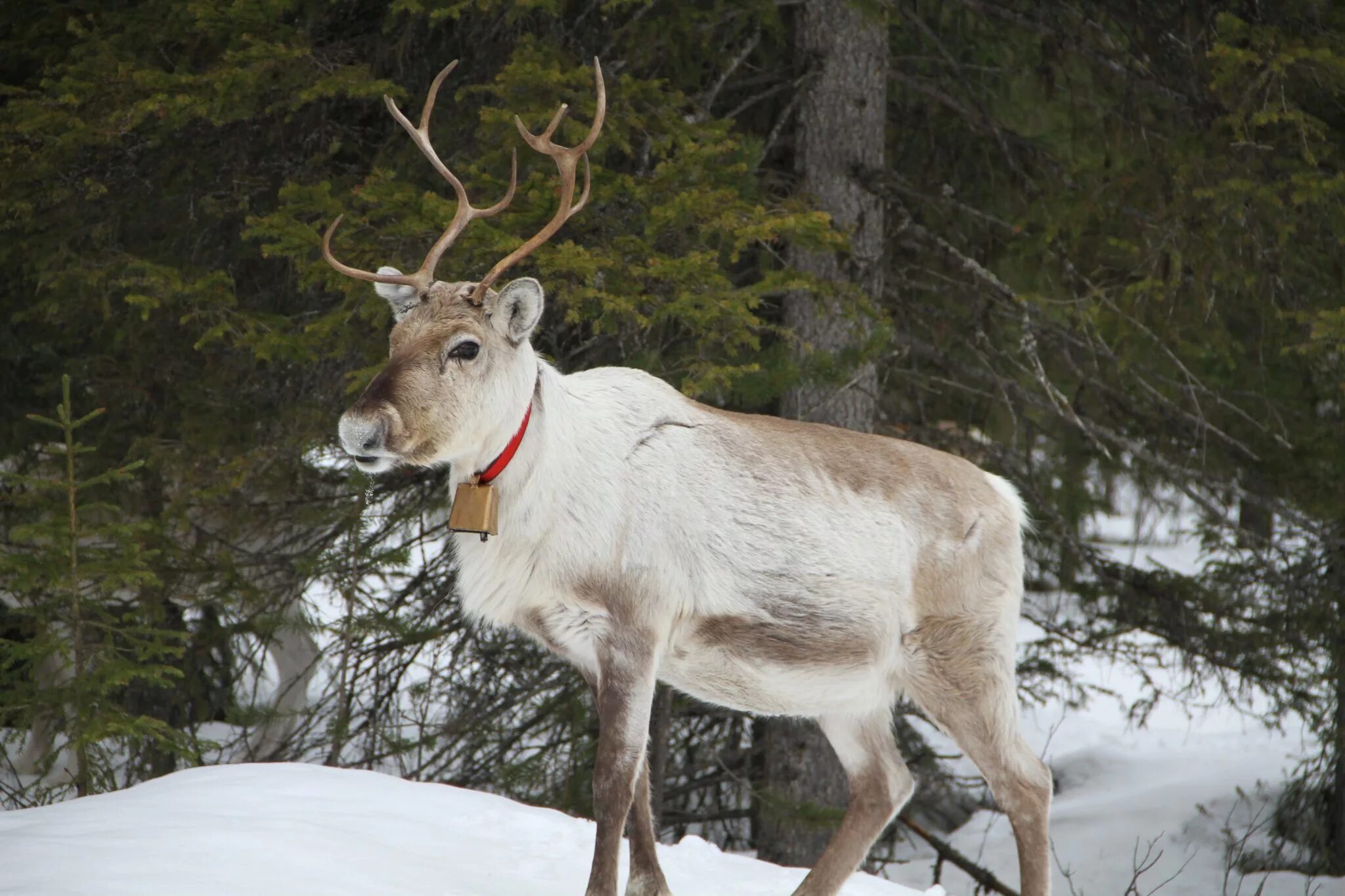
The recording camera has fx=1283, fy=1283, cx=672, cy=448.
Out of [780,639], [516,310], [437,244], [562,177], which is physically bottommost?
[780,639]

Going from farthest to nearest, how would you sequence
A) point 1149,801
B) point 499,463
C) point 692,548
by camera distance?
point 1149,801 → point 692,548 → point 499,463

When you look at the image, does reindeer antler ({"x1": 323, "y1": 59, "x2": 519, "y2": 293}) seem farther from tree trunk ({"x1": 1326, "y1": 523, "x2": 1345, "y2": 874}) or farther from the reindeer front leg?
tree trunk ({"x1": 1326, "y1": 523, "x2": 1345, "y2": 874})

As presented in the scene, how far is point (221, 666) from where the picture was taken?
9250 millimetres

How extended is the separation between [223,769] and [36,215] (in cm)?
378

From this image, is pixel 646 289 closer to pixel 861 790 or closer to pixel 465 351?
pixel 465 351

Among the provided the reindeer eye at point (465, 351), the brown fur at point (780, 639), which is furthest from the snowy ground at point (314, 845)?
the reindeer eye at point (465, 351)

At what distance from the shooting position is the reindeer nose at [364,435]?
11.5ft

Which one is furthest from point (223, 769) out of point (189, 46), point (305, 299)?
point (189, 46)

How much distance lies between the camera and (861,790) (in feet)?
15.0

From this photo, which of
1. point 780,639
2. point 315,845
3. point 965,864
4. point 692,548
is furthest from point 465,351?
point 965,864

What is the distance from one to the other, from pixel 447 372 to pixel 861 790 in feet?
7.01

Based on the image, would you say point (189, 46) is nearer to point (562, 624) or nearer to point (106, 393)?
point (106, 393)

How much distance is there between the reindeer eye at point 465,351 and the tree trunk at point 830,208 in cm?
358

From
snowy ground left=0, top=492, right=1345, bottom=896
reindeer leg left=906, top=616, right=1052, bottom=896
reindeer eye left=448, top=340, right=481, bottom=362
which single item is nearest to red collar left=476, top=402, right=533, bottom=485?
reindeer eye left=448, top=340, right=481, bottom=362
